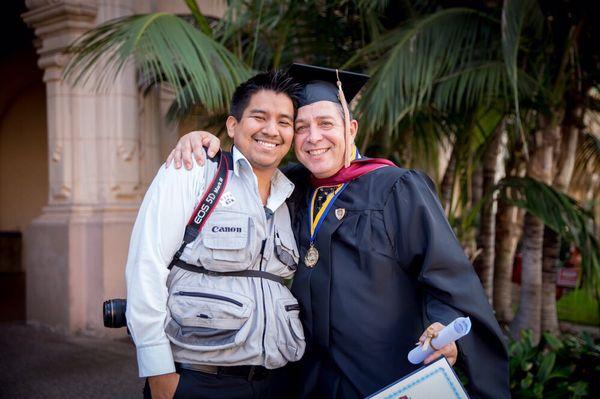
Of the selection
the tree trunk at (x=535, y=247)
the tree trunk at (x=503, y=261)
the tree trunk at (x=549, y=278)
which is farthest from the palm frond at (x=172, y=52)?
the tree trunk at (x=503, y=261)

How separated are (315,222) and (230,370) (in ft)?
2.14

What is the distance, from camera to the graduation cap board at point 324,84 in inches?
92.6

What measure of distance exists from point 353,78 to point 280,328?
110 cm

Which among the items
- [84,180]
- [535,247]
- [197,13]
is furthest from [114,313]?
[84,180]

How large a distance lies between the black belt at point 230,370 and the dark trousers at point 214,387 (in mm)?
11

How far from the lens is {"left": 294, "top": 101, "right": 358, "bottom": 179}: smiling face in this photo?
2.32m

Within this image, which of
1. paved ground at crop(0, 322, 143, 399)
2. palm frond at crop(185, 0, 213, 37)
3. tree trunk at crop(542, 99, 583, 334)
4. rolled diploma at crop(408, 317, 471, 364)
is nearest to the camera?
rolled diploma at crop(408, 317, 471, 364)

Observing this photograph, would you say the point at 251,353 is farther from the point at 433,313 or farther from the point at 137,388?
the point at 137,388

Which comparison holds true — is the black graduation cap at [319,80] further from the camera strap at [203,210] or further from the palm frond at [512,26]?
the palm frond at [512,26]

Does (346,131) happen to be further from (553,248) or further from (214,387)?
(553,248)

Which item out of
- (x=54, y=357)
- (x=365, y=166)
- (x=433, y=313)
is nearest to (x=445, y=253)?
(x=433, y=313)

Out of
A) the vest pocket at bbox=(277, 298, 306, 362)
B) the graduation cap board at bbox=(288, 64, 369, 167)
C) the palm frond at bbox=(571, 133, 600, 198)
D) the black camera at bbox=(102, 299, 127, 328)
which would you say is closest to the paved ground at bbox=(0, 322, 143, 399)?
the black camera at bbox=(102, 299, 127, 328)

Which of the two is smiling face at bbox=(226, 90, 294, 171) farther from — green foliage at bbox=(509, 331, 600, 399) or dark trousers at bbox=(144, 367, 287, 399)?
green foliage at bbox=(509, 331, 600, 399)

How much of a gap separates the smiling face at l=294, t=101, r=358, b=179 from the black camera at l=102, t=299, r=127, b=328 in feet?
2.98
